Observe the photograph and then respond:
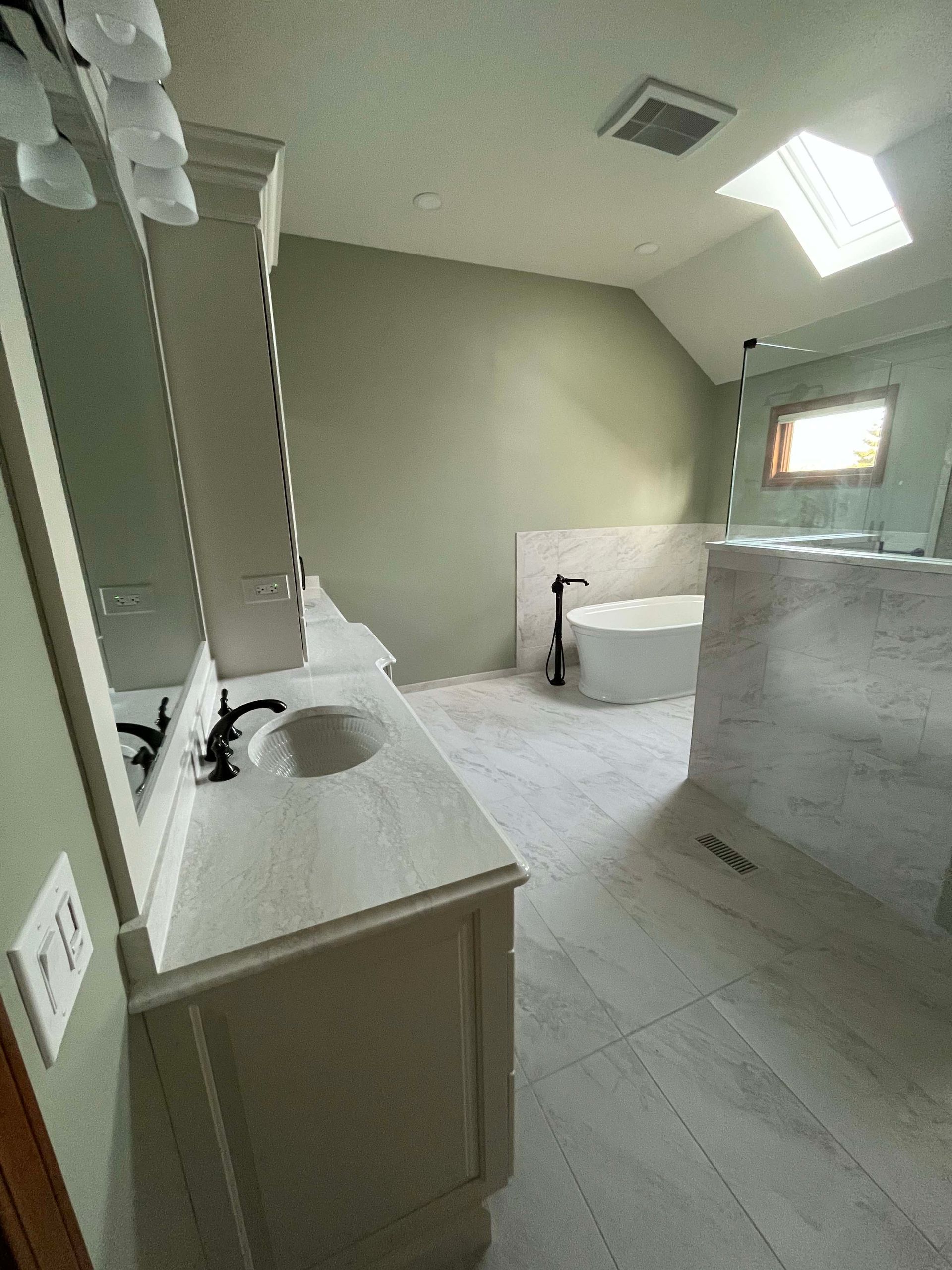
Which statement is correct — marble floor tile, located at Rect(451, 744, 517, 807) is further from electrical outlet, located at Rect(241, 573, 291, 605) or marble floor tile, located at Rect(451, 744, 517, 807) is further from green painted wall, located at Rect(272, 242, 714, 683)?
electrical outlet, located at Rect(241, 573, 291, 605)

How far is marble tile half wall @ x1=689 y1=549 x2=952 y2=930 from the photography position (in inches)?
66.2

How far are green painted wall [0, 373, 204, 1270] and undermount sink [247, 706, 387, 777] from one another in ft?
2.71

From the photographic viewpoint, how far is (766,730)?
2.21 meters

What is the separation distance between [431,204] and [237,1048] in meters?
3.46

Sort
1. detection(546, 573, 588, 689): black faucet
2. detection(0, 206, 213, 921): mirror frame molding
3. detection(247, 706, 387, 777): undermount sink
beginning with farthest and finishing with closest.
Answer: detection(546, 573, 588, 689): black faucet
detection(247, 706, 387, 777): undermount sink
detection(0, 206, 213, 921): mirror frame molding

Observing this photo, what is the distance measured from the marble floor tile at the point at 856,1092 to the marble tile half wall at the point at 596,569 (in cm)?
286

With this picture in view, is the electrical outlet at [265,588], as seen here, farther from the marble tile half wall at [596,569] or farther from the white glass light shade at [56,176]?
the marble tile half wall at [596,569]

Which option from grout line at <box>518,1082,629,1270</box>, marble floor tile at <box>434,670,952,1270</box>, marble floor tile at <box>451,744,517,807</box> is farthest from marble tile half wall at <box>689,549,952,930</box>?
grout line at <box>518,1082,629,1270</box>

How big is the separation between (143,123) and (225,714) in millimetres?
1158

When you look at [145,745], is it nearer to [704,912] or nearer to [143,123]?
[143,123]

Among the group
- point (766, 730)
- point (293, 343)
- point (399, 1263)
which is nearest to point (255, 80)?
point (293, 343)

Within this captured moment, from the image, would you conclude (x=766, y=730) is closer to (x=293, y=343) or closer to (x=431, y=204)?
(x=431, y=204)

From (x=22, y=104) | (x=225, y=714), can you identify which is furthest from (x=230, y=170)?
(x=225, y=714)

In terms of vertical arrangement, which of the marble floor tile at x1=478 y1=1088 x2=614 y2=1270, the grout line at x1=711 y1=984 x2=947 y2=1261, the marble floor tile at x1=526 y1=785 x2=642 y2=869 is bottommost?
the marble floor tile at x1=478 y1=1088 x2=614 y2=1270
